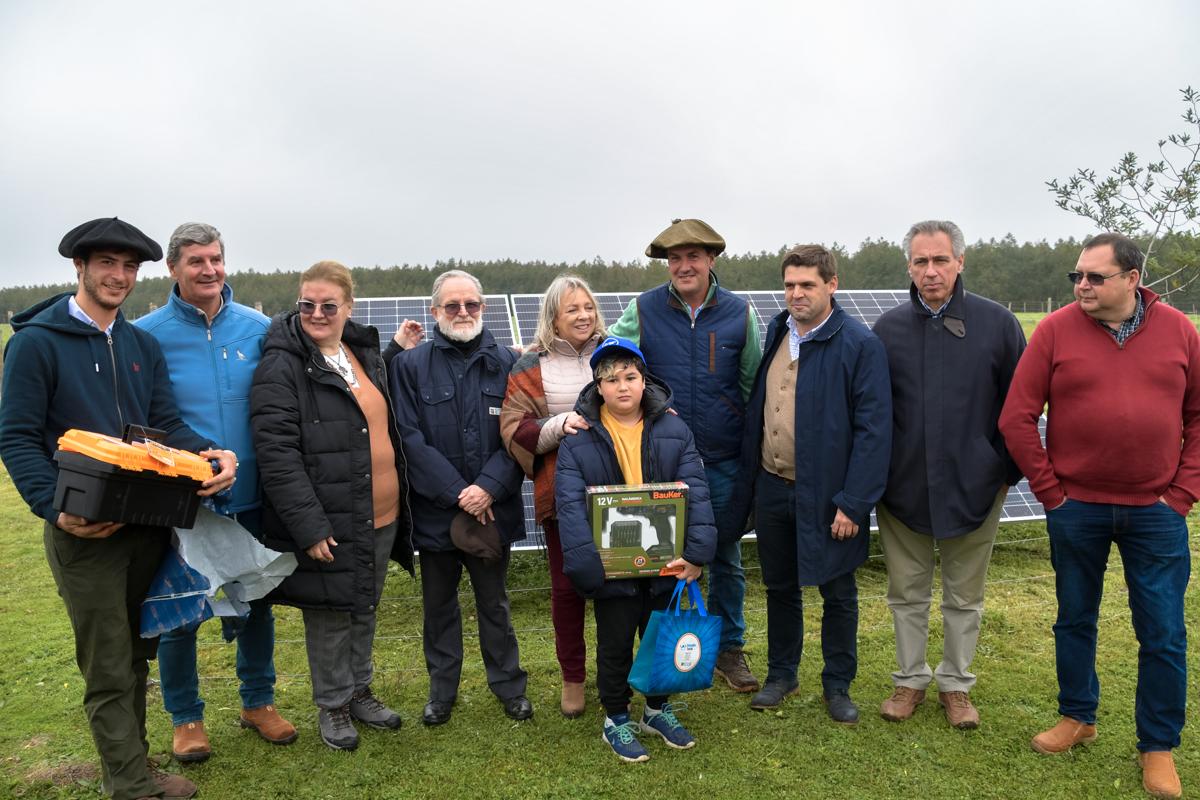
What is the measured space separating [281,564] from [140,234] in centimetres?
165

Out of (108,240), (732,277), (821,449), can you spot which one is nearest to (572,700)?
(821,449)

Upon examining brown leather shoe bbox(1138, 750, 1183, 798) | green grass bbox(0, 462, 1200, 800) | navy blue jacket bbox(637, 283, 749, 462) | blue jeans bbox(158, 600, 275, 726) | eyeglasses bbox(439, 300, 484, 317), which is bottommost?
green grass bbox(0, 462, 1200, 800)

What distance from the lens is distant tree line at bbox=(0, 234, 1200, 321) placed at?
147 ft

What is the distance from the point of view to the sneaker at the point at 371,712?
4.68 meters

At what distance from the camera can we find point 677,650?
413 centimetres

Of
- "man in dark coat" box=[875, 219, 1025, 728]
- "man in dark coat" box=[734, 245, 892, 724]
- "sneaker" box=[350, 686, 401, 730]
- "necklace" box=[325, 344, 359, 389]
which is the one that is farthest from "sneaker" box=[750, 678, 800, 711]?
"necklace" box=[325, 344, 359, 389]

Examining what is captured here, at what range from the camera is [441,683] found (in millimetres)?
4770

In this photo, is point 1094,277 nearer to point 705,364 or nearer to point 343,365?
point 705,364

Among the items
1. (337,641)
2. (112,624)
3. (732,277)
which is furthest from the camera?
(732,277)

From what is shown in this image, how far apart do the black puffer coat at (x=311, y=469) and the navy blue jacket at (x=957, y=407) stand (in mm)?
2817

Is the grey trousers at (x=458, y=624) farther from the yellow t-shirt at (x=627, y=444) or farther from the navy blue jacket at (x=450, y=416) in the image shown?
the yellow t-shirt at (x=627, y=444)

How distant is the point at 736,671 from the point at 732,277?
4224 cm

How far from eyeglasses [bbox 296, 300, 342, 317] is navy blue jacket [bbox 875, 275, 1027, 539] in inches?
115

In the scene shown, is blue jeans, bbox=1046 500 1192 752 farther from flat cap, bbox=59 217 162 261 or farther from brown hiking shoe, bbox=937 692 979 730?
flat cap, bbox=59 217 162 261
